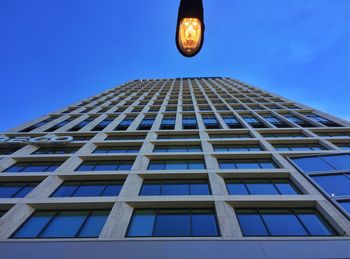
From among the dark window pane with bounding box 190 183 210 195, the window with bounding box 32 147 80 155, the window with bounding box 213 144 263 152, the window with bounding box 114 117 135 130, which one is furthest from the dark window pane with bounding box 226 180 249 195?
the window with bounding box 114 117 135 130

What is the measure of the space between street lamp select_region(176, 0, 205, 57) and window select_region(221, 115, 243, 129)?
20.5m

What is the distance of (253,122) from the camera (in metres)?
25.2

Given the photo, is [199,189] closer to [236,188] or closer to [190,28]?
[236,188]

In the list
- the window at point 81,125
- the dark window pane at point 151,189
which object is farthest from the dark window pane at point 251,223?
the window at point 81,125

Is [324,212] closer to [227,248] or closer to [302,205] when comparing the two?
[302,205]

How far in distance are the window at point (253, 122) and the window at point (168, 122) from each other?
22.8 feet

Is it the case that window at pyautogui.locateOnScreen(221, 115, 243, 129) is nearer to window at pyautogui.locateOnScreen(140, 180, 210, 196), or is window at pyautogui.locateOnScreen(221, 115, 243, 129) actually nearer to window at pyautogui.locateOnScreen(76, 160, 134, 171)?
window at pyautogui.locateOnScreen(140, 180, 210, 196)

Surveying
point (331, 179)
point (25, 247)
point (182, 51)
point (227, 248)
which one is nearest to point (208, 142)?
point (331, 179)

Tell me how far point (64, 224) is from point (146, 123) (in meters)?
14.6

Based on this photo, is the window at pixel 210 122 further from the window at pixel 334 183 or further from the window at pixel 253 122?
the window at pixel 334 183

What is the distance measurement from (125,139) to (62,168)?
6515 mm

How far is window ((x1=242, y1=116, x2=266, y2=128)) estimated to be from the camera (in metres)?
24.1

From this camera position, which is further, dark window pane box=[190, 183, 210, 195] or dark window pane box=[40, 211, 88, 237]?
dark window pane box=[190, 183, 210, 195]

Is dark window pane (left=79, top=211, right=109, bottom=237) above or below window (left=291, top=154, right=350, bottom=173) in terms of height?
below
